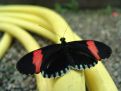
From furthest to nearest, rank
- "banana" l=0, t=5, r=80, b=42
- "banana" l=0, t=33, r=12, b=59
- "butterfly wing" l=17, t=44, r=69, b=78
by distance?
"banana" l=0, t=33, r=12, b=59 → "banana" l=0, t=5, r=80, b=42 → "butterfly wing" l=17, t=44, r=69, b=78

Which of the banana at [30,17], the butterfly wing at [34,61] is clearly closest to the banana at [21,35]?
the banana at [30,17]

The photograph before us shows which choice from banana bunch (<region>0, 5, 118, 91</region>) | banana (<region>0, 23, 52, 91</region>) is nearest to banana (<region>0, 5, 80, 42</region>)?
banana bunch (<region>0, 5, 118, 91</region>)

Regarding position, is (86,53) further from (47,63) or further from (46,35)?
(46,35)

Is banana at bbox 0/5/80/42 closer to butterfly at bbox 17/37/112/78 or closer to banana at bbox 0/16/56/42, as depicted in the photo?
banana at bbox 0/16/56/42

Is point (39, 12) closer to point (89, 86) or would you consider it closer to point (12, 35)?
point (12, 35)

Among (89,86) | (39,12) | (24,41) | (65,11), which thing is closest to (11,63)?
(24,41)

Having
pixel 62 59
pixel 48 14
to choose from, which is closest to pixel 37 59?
pixel 62 59

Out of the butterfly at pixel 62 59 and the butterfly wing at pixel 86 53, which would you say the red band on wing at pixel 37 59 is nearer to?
the butterfly at pixel 62 59
